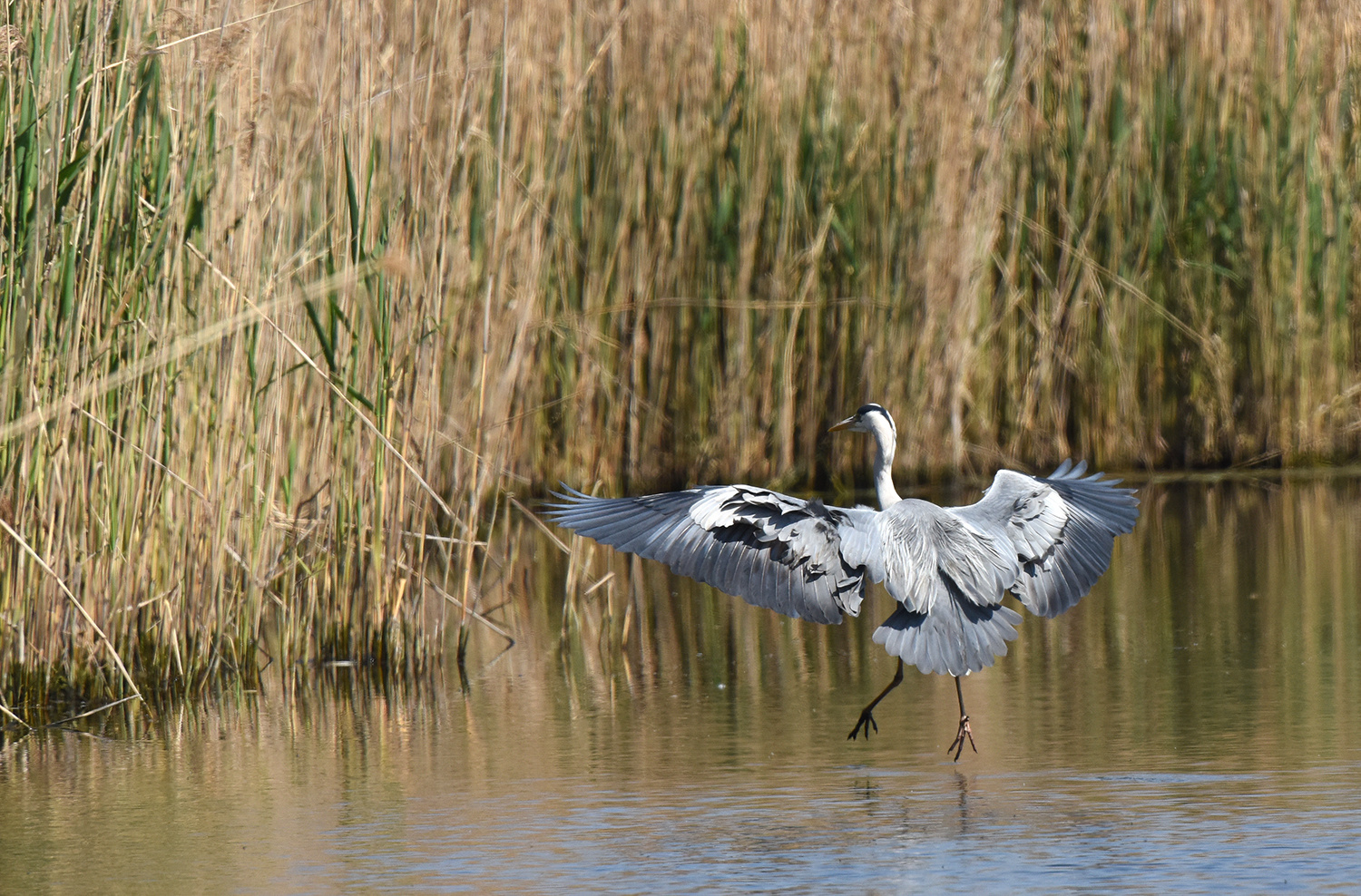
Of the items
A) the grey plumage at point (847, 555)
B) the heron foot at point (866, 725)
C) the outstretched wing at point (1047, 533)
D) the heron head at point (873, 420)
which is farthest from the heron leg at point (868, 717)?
the heron head at point (873, 420)

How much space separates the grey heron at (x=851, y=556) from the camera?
203 inches

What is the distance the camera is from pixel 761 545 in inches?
207

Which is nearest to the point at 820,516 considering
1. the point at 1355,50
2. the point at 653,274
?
the point at 653,274

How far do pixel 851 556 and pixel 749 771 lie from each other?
66 centimetres

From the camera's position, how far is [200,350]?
5.71 meters

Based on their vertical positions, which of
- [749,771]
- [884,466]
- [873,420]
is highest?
[873,420]

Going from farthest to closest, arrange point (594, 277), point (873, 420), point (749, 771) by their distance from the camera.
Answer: point (594, 277)
point (873, 420)
point (749, 771)

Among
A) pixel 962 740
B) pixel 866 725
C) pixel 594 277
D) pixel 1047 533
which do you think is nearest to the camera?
pixel 962 740

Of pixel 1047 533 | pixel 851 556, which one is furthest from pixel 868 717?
pixel 1047 533

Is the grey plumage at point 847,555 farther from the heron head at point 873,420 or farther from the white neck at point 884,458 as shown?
the heron head at point 873,420

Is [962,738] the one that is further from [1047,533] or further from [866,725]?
[1047,533]

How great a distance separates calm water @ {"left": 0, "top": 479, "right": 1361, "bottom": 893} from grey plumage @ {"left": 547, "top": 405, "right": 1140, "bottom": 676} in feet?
0.97

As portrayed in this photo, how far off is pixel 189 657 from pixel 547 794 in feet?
5.05

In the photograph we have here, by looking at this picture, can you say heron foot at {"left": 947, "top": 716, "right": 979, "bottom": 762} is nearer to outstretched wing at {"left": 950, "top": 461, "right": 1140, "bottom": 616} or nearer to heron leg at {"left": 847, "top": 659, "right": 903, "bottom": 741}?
heron leg at {"left": 847, "top": 659, "right": 903, "bottom": 741}
